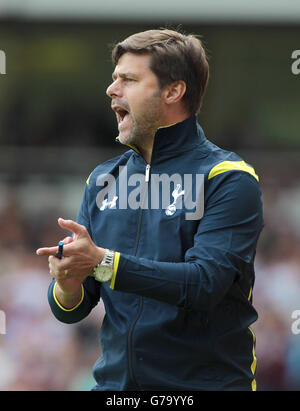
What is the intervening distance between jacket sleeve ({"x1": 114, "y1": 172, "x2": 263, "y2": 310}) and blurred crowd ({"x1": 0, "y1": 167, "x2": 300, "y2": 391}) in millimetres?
3777

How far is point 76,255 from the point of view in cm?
257

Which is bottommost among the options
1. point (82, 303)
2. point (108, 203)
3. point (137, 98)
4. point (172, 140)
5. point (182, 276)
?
point (82, 303)

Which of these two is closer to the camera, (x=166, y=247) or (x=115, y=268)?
(x=115, y=268)

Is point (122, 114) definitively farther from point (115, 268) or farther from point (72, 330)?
point (72, 330)

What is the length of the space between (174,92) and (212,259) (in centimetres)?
69

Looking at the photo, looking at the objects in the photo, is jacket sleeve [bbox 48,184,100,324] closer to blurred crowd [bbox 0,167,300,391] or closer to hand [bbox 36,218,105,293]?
hand [bbox 36,218,105,293]

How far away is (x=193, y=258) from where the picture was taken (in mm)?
2670

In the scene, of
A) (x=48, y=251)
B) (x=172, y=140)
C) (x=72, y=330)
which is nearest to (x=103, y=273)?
(x=48, y=251)

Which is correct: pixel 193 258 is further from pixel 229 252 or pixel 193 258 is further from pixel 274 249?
pixel 274 249

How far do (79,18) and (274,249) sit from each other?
4.30 m

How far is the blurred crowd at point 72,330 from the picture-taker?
6328 millimetres

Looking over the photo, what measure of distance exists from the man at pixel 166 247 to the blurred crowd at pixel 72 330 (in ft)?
11.5

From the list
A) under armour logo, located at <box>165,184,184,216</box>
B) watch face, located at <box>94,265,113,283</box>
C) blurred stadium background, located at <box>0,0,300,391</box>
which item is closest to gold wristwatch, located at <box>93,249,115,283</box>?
watch face, located at <box>94,265,113,283</box>

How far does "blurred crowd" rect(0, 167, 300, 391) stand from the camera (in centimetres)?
633
